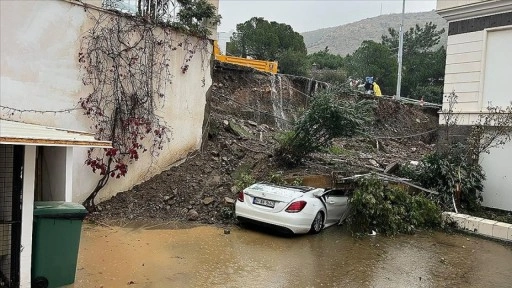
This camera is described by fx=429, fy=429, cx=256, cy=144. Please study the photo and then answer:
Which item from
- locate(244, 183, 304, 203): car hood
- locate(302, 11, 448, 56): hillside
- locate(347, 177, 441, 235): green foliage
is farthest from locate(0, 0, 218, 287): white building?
locate(302, 11, 448, 56): hillside

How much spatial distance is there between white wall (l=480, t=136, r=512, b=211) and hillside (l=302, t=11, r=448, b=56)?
99.6 m

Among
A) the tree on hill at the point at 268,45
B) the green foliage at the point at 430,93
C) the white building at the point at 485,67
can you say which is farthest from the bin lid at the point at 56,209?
the green foliage at the point at 430,93

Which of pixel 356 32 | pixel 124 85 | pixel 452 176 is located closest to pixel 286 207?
pixel 124 85

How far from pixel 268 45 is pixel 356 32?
95782 mm

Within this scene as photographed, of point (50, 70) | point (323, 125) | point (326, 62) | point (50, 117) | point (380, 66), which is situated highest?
point (326, 62)

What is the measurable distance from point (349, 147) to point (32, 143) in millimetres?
13699

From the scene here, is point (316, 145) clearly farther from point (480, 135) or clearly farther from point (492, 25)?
point (492, 25)

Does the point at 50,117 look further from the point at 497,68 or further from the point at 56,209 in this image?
the point at 497,68

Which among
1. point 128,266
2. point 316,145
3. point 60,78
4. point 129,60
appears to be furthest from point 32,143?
point 316,145

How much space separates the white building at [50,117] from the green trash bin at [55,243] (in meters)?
0.18

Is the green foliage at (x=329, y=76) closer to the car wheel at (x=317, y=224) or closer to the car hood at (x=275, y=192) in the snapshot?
the car wheel at (x=317, y=224)

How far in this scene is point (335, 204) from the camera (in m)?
10.1

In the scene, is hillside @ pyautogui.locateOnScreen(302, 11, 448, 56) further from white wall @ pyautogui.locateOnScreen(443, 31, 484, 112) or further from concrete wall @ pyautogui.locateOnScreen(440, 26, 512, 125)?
concrete wall @ pyautogui.locateOnScreen(440, 26, 512, 125)

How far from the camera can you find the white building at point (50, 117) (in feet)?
16.6
